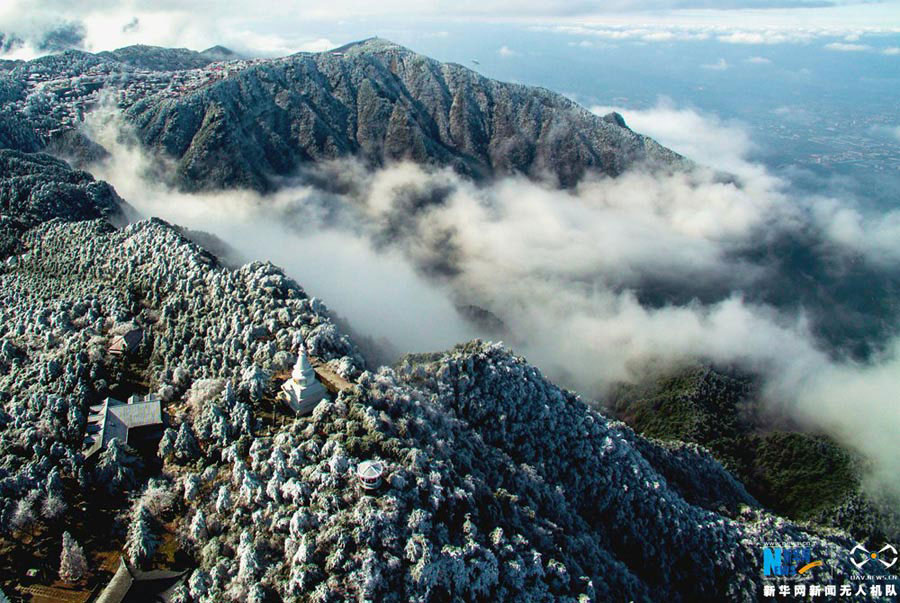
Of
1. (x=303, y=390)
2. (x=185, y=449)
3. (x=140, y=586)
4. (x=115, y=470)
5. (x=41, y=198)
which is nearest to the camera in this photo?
(x=140, y=586)

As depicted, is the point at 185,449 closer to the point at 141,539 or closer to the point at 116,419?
the point at 116,419

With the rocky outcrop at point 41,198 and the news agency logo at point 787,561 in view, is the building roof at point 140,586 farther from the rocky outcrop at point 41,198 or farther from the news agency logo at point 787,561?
the rocky outcrop at point 41,198

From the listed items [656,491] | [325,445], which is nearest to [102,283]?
[325,445]

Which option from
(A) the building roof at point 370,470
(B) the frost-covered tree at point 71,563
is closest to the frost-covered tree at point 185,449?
(B) the frost-covered tree at point 71,563

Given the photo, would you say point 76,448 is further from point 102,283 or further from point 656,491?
point 656,491

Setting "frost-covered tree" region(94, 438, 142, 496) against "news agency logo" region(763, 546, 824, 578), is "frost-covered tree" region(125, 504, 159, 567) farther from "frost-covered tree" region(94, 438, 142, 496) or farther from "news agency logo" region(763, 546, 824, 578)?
"news agency logo" region(763, 546, 824, 578)

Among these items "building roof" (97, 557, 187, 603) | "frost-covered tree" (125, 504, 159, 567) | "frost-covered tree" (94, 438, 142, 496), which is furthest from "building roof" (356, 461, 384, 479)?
"frost-covered tree" (94, 438, 142, 496)

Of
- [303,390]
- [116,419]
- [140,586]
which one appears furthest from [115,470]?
[303,390]
